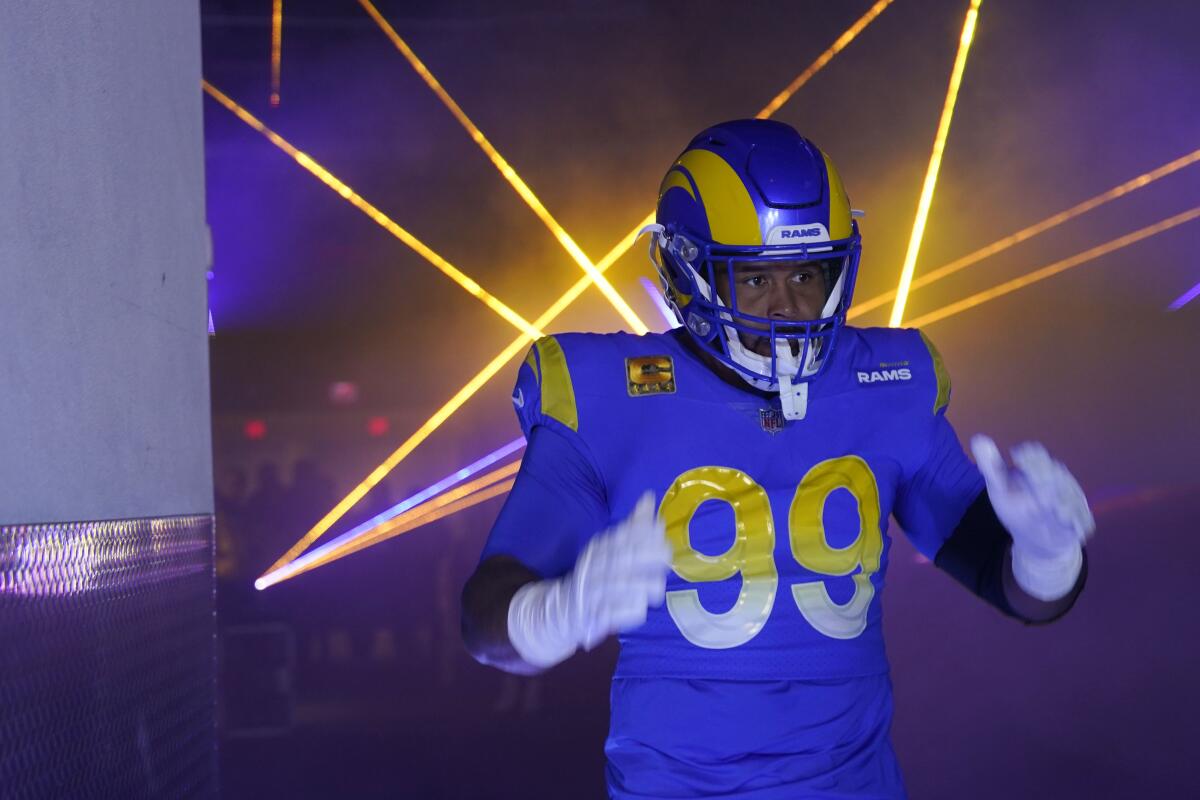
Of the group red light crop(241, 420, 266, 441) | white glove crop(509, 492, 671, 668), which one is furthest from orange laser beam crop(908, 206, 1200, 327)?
white glove crop(509, 492, 671, 668)

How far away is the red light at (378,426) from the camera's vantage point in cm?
439

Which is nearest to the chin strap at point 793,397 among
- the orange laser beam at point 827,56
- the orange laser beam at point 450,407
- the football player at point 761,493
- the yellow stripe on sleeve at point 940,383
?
the football player at point 761,493

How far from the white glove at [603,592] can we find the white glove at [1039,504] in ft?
1.55

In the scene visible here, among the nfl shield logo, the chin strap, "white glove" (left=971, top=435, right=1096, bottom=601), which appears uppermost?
the chin strap

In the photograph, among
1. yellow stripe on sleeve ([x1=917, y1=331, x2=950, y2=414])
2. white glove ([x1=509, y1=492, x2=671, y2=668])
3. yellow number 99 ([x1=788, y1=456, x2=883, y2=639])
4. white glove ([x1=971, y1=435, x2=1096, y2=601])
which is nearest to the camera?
white glove ([x1=509, y1=492, x2=671, y2=668])

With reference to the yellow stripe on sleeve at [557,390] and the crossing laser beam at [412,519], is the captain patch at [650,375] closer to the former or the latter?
the yellow stripe on sleeve at [557,390]

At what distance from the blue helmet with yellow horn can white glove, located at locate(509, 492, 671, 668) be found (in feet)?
1.80

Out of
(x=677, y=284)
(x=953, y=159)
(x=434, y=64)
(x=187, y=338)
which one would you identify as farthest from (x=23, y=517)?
(x=953, y=159)

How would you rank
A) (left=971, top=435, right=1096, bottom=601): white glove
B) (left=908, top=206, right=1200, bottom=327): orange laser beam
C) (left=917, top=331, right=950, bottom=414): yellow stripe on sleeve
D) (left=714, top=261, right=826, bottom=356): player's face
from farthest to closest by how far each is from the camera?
(left=908, top=206, right=1200, bottom=327): orange laser beam → (left=917, top=331, right=950, bottom=414): yellow stripe on sleeve → (left=714, top=261, right=826, bottom=356): player's face → (left=971, top=435, right=1096, bottom=601): white glove

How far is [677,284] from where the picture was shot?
1938 mm

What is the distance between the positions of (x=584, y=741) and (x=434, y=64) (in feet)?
7.87

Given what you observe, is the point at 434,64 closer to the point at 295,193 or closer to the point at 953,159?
the point at 295,193

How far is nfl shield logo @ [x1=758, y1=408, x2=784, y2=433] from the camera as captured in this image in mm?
1818

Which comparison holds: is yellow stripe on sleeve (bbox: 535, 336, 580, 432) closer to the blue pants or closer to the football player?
the football player
